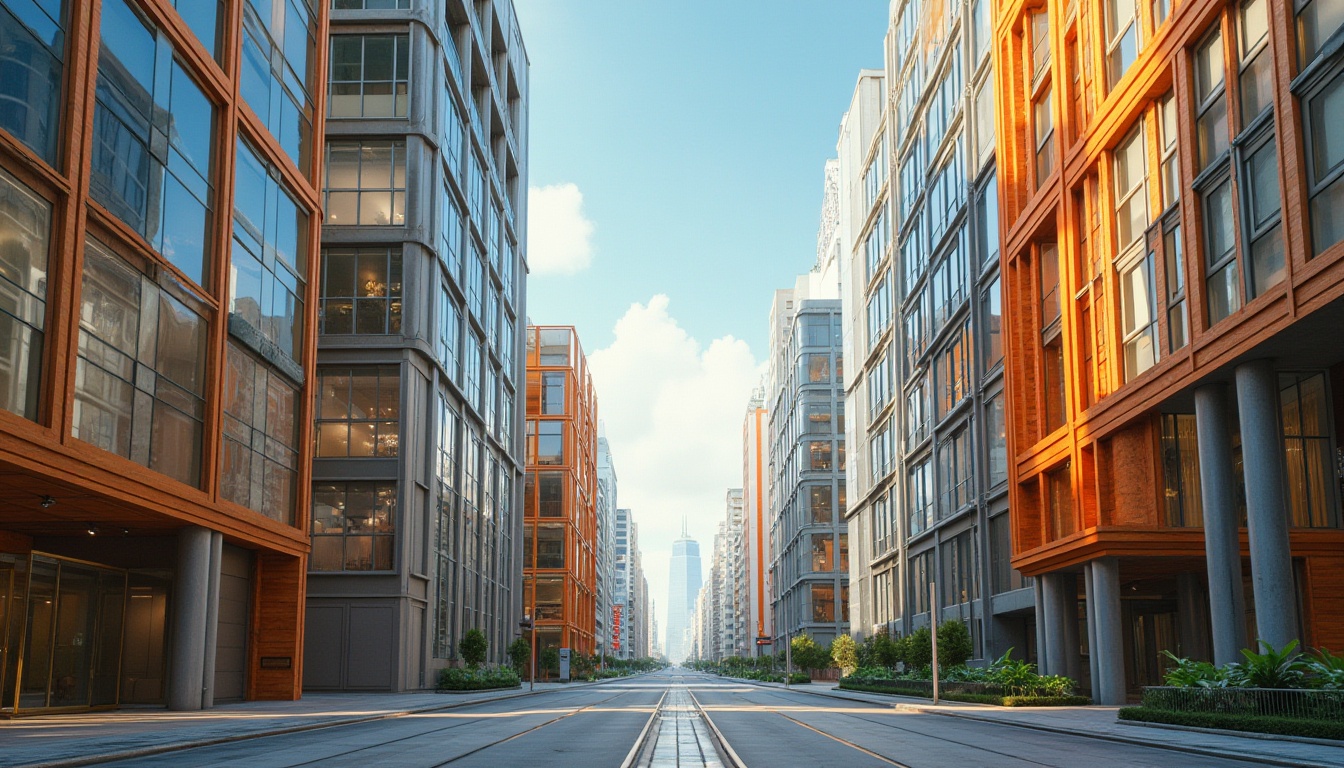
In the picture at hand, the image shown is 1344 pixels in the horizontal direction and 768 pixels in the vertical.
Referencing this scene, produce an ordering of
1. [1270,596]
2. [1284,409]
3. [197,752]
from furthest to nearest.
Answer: [1284,409]
[1270,596]
[197,752]

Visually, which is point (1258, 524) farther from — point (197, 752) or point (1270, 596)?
point (197, 752)

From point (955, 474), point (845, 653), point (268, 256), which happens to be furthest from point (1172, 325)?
point (845, 653)

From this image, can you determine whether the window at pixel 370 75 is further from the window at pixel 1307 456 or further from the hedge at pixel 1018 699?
the window at pixel 1307 456

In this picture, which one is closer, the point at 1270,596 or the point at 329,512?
the point at 1270,596

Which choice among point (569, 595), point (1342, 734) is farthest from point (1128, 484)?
point (569, 595)

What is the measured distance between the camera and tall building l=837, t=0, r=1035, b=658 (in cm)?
4959

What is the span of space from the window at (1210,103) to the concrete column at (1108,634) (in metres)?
12.2

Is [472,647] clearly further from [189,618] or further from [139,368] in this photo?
[139,368]

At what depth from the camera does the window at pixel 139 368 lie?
82.0ft

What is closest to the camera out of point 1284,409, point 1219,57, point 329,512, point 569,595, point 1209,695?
point 1209,695

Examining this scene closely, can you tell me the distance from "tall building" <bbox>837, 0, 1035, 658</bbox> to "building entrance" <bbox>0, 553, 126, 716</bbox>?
30.6 meters

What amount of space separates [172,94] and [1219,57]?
1020 inches

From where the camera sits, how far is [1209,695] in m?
23.0

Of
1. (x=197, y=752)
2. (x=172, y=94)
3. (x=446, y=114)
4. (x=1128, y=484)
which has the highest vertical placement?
(x=446, y=114)
